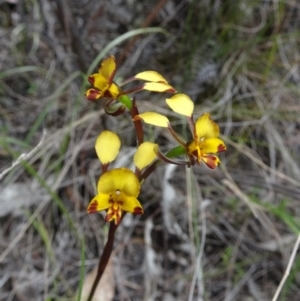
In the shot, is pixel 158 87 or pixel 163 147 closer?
pixel 158 87

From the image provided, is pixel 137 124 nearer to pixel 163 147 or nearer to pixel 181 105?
pixel 181 105

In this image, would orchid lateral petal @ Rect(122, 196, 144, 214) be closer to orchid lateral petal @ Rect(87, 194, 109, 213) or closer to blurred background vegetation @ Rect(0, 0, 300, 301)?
orchid lateral petal @ Rect(87, 194, 109, 213)

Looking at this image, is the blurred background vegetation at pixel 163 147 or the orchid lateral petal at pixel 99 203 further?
the blurred background vegetation at pixel 163 147

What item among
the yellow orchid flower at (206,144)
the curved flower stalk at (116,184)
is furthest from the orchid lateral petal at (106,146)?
the yellow orchid flower at (206,144)

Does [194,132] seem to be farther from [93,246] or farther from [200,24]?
[200,24]

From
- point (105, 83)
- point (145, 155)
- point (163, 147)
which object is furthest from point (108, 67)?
Answer: point (163, 147)

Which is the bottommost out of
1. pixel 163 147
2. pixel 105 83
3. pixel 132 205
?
pixel 163 147

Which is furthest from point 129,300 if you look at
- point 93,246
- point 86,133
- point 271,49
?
point 271,49

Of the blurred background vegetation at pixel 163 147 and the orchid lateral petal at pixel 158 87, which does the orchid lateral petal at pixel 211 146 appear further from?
the blurred background vegetation at pixel 163 147
